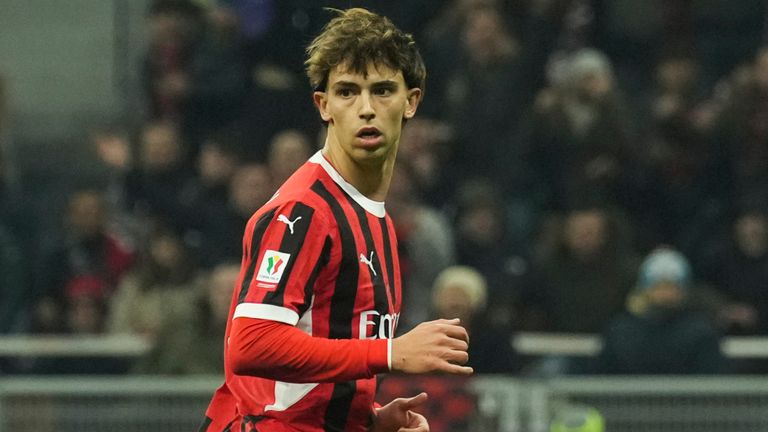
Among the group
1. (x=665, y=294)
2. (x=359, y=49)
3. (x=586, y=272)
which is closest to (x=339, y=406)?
(x=359, y=49)

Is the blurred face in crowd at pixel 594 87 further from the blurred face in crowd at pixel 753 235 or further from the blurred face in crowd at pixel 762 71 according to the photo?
the blurred face in crowd at pixel 753 235

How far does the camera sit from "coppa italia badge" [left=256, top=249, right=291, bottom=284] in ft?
13.5

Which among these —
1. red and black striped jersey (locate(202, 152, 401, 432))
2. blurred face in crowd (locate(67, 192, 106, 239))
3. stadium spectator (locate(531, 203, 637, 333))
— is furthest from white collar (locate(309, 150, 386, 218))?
blurred face in crowd (locate(67, 192, 106, 239))

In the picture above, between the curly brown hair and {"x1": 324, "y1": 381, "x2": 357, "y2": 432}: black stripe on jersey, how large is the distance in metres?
0.86

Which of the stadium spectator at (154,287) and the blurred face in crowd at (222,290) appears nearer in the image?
the blurred face in crowd at (222,290)

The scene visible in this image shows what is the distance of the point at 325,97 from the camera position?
445cm

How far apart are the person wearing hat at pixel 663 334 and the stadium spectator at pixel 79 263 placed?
3.18 meters

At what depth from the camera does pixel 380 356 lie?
4.13 meters

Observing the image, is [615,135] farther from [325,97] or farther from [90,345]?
[325,97]

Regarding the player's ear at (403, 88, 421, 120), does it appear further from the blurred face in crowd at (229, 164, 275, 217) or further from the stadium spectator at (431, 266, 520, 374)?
the blurred face in crowd at (229, 164, 275, 217)

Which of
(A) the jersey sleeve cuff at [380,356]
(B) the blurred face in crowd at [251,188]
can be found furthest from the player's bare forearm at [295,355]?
(B) the blurred face in crowd at [251,188]

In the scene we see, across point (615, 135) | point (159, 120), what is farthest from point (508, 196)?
point (159, 120)

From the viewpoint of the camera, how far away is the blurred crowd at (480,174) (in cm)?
923

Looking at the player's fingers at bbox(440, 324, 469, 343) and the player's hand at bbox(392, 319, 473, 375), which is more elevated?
the player's fingers at bbox(440, 324, 469, 343)
